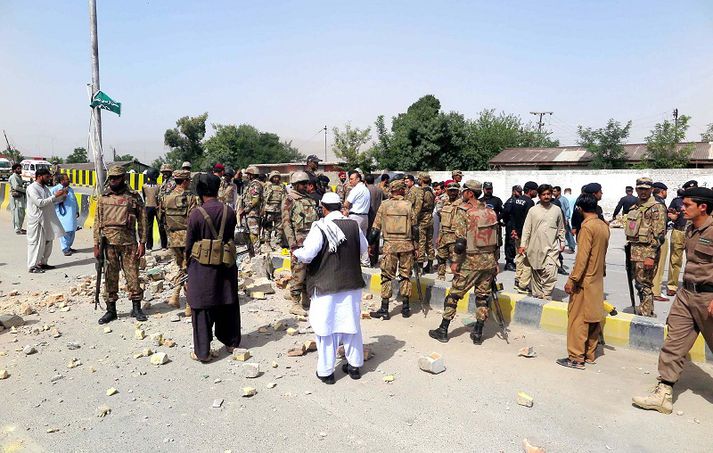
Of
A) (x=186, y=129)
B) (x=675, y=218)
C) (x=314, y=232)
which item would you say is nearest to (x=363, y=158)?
(x=186, y=129)

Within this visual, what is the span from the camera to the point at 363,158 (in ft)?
129

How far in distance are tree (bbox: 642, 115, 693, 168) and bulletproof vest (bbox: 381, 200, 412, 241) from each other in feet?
75.3

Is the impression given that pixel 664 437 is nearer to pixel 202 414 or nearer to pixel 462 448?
pixel 462 448

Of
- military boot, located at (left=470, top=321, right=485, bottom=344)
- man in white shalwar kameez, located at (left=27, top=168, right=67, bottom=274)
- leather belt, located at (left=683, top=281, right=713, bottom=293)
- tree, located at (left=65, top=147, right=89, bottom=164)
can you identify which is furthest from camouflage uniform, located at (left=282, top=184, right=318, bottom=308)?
tree, located at (left=65, top=147, right=89, bottom=164)

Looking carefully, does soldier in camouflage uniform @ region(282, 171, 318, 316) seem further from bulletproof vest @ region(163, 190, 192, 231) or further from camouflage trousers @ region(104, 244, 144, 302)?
camouflage trousers @ region(104, 244, 144, 302)

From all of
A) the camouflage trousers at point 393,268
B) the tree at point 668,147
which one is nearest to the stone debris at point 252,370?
the camouflage trousers at point 393,268

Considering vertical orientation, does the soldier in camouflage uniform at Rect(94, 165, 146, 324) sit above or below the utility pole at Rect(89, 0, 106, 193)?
below

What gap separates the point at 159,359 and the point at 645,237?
5736 millimetres

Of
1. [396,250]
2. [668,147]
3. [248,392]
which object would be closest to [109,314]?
[248,392]

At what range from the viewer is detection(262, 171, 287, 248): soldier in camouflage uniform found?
9.42 metres

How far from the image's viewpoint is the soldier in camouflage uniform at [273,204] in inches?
371

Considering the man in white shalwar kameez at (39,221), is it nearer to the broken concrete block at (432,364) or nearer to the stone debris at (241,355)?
the stone debris at (241,355)

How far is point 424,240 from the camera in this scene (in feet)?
27.2

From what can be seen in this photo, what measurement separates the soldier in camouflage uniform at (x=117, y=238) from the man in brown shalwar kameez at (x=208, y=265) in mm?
1476
